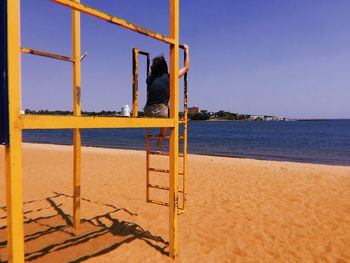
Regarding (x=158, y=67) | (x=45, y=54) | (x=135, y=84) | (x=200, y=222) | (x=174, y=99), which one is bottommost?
(x=200, y=222)

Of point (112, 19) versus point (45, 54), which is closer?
point (112, 19)

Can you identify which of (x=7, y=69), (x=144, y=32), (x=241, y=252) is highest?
(x=144, y=32)

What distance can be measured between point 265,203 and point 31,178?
7.46m

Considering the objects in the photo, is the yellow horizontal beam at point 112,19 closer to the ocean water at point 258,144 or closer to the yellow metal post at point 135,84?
the yellow metal post at point 135,84

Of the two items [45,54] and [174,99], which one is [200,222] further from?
[45,54]

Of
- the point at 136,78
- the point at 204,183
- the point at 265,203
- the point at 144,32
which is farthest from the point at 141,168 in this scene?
the point at 144,32

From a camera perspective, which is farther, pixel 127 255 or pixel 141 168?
pixel 141 168

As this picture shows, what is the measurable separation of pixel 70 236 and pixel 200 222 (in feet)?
7.62

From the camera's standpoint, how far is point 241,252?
13.6 feet

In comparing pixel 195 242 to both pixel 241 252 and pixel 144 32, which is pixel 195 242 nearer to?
pixel 241 252

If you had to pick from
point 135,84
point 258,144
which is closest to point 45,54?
point 135,84

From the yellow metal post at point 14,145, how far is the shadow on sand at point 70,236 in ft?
6.38

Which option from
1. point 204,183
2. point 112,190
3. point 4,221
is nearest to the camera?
point 4,221

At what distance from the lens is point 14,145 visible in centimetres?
201
